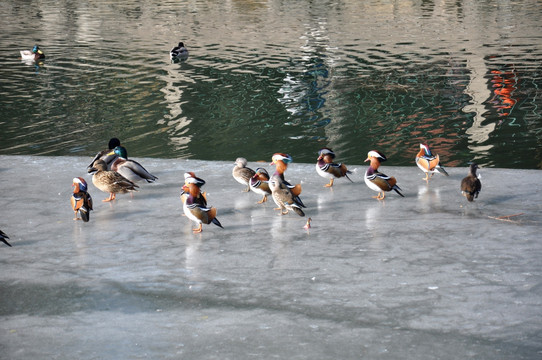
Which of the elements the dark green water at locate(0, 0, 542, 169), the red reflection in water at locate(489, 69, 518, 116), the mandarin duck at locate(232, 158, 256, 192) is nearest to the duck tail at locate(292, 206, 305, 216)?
the mandarin duck at locate(232, 158, 256, 192)

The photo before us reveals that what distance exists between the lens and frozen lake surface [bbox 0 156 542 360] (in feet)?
17.4

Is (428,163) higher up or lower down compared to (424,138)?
higher up

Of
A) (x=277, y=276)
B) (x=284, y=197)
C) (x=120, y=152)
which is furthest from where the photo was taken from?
(x=120, y=152)

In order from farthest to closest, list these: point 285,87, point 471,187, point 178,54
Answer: point 178,54
point 285,87
point 471,187

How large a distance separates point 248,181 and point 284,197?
3.96 ft

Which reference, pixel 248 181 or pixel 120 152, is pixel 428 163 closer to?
pixel 248 181

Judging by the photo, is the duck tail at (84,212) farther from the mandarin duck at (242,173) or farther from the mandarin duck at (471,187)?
the mandarin duck at (471,187)

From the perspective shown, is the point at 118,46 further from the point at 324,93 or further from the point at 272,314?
the point at 272,314

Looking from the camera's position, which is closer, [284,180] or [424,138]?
[284,180]

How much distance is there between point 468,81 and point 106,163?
12930 mm

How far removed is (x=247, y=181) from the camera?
30.8 feet

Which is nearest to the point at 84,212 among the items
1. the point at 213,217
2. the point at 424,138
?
the point at 213,217

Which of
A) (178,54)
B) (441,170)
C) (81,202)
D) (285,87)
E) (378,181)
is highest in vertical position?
(81,202)

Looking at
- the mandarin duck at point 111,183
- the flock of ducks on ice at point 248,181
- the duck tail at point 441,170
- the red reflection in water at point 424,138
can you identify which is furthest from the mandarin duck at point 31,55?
the duck tail at point 441,170
